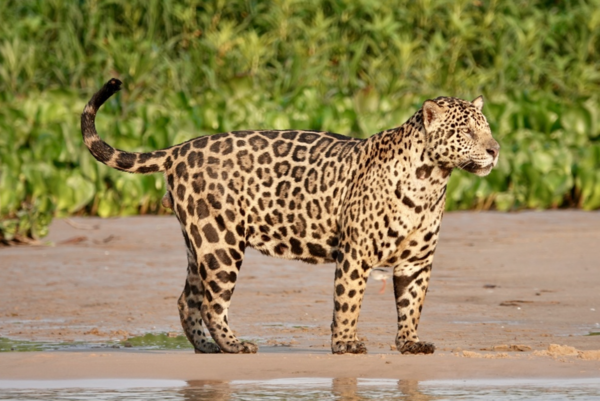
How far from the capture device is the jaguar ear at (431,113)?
7281 millimetres

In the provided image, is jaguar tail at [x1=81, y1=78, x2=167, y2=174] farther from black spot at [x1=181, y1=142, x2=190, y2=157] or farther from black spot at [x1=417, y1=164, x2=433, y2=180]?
black spot at [x1=417, y1=164, x2=433, y2=180]

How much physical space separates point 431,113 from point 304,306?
2.50m

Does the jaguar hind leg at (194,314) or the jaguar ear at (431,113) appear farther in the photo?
the jaguar hind leg at (194,314)

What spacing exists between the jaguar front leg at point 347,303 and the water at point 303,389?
76 cm

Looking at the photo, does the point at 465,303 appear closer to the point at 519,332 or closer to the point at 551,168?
the point at 519,332

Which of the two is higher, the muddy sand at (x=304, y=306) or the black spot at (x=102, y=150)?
the black spot at (x=102, y=150)

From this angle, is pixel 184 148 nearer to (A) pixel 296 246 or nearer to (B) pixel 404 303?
(A) pixel 296 246

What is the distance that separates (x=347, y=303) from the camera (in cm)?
740

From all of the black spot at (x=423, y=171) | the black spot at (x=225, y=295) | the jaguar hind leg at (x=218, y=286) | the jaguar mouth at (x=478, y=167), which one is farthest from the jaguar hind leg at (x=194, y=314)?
the jaguar mouth at (x=478, y=167)

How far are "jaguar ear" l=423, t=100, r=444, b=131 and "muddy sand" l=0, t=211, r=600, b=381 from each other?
1.25 metres

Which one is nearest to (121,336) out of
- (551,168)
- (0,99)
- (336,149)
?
(336,149)

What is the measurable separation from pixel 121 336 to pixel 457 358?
7.84ft

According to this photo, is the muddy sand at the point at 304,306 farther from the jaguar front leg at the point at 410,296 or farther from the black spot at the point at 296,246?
the black spot at the point at 296,246

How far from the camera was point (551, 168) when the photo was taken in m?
14.0
